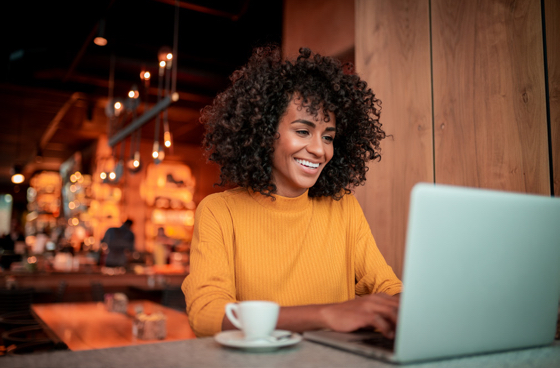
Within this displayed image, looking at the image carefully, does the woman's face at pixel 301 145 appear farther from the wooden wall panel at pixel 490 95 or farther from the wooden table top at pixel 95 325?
the wooden table top at pixel 95 325

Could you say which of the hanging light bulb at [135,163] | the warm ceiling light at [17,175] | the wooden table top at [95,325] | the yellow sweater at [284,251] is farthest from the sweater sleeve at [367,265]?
the warm ceiling light at [17,175]

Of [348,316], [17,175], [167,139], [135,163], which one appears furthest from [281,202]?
[17,175]

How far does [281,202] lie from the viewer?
1548 millimetres

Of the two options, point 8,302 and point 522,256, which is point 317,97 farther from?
point 8,302

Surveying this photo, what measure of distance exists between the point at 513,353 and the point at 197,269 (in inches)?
31.1

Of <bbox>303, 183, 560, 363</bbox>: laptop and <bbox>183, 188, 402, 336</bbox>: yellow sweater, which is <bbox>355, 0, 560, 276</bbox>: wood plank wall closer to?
<bbox>183, 188, 402, 336</bbox>: yellow sweater

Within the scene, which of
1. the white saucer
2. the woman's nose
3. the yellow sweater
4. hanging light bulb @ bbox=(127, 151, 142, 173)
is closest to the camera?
the white saucer

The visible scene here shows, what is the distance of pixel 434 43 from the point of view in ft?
6.65

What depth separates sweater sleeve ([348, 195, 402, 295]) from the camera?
1.51m

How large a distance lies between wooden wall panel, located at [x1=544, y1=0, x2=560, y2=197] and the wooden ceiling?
6.48ft

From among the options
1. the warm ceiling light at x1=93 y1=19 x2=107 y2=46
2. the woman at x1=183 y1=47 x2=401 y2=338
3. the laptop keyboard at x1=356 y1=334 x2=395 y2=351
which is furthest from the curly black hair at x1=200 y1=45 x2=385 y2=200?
the warm ceiling light at x1=93 y1=19 x2=107 y2=46

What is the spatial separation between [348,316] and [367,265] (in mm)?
658

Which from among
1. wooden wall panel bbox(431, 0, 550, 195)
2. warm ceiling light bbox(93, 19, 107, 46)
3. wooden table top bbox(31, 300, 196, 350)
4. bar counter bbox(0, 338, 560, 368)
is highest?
warm ceiling light bbox(93, 19, 107, 46)

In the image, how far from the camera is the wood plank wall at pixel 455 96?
1.58 meters
